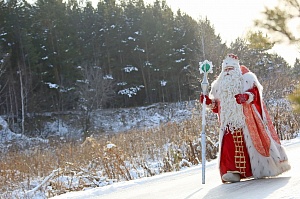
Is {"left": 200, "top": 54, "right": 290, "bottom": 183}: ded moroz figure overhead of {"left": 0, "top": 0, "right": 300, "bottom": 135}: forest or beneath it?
beneath

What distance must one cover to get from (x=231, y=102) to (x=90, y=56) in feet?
98.0

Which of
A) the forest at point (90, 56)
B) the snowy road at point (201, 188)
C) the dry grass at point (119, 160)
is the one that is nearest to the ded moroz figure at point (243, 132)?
the snowy road at point (201, 188)

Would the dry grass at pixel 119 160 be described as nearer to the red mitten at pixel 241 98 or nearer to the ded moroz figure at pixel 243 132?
the ded moroz figure at pixel 243 132

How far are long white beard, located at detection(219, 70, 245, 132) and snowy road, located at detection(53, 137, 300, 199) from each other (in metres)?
0.58

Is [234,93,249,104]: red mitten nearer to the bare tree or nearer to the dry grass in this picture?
the dry grass

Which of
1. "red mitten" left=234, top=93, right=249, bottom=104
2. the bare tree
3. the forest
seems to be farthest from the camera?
the forest

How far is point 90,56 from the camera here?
33062 millimetres

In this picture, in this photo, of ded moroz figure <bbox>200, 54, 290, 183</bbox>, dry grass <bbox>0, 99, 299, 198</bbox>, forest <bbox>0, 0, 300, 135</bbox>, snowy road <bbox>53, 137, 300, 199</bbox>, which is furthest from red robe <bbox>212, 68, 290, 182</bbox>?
forest <bbox>0, 0, 300, 135</bbox>

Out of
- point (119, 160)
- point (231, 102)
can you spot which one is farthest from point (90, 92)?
point (231, 102)

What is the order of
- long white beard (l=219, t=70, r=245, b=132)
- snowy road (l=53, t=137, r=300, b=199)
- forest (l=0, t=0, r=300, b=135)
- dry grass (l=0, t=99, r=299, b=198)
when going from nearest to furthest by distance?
snowy road (l=53, t=137, r=300, b=199) → long white beard (l=219, t=70, r=245, b=132) → dry grass (l=0, t=99, r=299, b=198) → forest (l=0, t=0, r=300, b=135)

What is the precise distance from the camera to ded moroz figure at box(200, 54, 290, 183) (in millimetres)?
3758

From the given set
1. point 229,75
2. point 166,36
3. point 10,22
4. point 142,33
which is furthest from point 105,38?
point 229,75

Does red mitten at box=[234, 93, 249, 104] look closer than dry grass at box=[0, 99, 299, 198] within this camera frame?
Yes

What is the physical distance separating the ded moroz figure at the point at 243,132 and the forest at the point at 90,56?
67.4 ft
